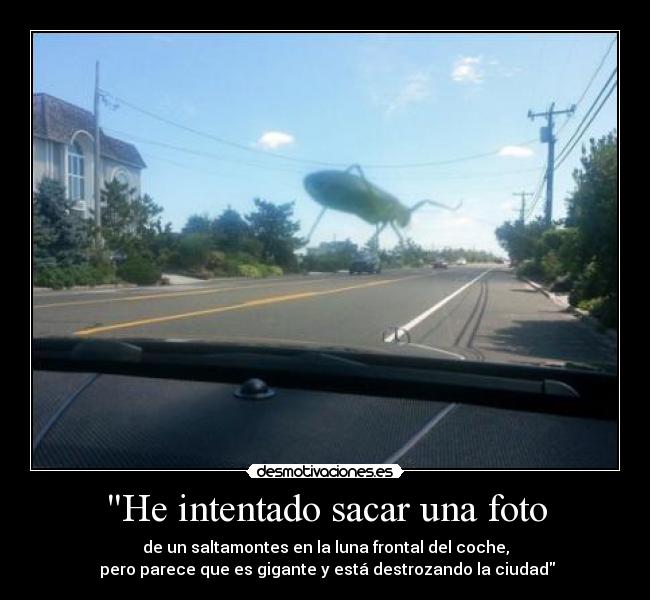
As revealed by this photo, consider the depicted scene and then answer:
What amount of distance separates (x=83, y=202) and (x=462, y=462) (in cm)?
1223

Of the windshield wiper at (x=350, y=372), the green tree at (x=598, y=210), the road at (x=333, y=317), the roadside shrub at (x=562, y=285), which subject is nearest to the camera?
the windshield wiper at (x=350, y=372)

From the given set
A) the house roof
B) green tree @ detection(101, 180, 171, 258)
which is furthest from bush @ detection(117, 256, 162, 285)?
the house roof

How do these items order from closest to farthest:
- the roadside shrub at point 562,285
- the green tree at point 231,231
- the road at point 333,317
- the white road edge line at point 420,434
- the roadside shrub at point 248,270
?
1. the white road edge line at point 420,434
2. the green tree at point 231,231
3. the road at point 333,317
4. the roadside shrub at point 248,270
5. the roadside shrub at point 562,285

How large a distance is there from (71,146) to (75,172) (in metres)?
3.74

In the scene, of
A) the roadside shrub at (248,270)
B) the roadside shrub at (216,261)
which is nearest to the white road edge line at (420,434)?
the roadside shrub at (216,261)

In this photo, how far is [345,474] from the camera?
7.19 feet

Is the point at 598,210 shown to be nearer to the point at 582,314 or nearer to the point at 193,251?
the point at 582,314

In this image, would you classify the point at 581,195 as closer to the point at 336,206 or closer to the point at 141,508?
the point at 336,206

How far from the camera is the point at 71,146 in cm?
738

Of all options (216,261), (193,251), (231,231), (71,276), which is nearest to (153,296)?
(71,276)

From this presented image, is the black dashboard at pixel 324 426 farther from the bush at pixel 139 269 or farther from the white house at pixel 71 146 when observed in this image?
the bush at pixel 139 269

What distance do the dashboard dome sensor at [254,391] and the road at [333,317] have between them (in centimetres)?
83

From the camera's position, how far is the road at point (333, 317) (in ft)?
27.3

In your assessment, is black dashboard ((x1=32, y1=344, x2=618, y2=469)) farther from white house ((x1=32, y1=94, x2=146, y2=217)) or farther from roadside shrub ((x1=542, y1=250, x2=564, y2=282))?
roadside shrub ((x1=542, y1=250, x2=564, y2=282))
